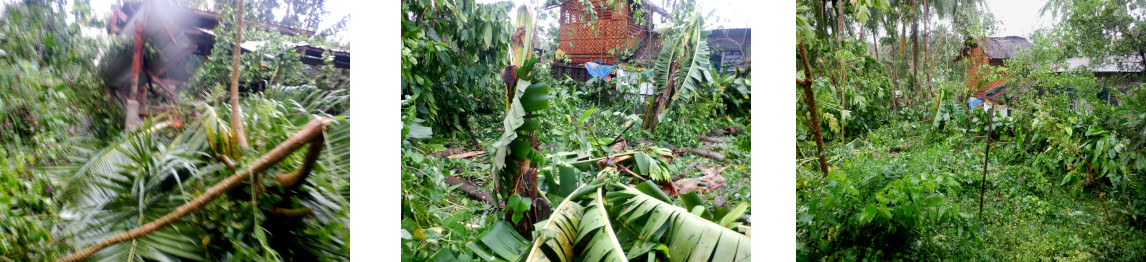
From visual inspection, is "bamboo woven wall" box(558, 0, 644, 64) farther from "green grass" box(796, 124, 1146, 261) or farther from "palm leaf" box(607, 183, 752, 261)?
"green grass" box(796, 124, 1146, 261)

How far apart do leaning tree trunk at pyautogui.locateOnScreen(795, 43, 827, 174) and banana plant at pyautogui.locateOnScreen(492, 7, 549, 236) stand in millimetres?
733

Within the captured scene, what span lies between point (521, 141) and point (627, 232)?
0.37 meters

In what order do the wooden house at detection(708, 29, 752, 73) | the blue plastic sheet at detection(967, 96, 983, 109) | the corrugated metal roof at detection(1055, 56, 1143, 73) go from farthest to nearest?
the blue plastic sheet at detection(967, 96, 983, 109)
the wooden house at detection(708, 29, 752, 73)
the corrugated metal roof at detection(1055, 56, 1143, 73)

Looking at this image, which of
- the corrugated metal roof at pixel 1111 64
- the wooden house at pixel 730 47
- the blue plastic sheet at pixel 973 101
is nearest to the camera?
the corrugated metal roof at pixel 1111 64

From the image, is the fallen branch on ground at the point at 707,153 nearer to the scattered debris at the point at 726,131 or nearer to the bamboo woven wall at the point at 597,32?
the scattered debris at the point at 726,131

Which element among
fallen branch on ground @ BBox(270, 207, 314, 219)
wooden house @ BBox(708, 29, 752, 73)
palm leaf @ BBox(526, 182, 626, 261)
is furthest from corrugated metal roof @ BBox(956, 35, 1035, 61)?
fallen branch on ground @ BBox(270, 207, 314, 219)

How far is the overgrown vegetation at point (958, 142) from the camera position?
1503mm

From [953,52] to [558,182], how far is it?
1.15 metres

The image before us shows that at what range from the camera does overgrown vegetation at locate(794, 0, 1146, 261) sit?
59.2 inches

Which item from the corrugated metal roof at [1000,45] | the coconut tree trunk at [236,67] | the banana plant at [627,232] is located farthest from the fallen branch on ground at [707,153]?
the coconut tree trunk at [236,67]

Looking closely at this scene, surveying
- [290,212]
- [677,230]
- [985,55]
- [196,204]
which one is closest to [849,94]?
[985,55]

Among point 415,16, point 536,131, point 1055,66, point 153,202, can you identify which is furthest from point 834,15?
point 153,202

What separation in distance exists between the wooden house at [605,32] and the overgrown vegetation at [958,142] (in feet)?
1.43

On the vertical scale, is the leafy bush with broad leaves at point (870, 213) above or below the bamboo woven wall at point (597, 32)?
below
